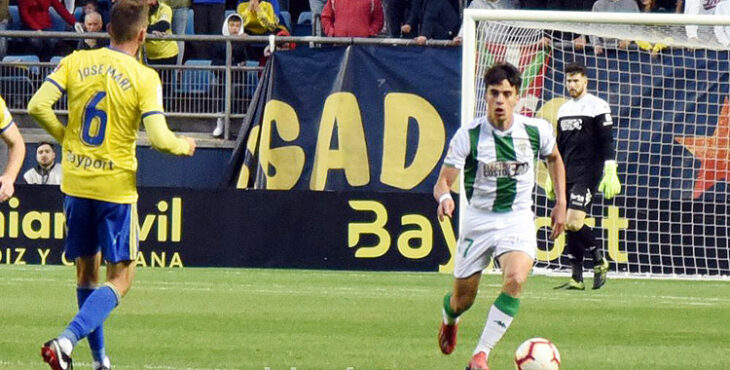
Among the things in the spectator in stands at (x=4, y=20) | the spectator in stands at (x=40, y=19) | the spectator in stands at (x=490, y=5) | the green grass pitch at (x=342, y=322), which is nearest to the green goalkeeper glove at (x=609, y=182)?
the green grass pitch at (x=342, y=322)

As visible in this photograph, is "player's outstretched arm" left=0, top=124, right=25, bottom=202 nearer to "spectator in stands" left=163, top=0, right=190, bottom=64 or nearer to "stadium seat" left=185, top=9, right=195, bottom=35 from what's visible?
"spectator in stands" left=163, top=0, right=190, bottom=64

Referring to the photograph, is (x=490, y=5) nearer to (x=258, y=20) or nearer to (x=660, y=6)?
(x=660, y=6)

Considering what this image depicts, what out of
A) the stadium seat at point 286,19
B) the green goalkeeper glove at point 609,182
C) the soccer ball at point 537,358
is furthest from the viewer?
the stadium seat at point 286,19

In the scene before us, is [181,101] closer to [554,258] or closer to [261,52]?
[261,52]

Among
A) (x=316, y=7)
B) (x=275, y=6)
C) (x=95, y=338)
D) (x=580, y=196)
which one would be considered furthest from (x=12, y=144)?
(x=316, y=7)

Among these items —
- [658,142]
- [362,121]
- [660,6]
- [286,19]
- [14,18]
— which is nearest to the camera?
[658,142]

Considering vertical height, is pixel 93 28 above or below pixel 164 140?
above

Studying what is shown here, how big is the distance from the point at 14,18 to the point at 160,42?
2.51 metres

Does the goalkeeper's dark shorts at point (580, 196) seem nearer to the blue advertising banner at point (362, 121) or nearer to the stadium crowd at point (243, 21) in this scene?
the blue advertising banner at point (362, 121)

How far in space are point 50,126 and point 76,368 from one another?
1.48 metres

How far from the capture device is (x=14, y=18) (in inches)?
842

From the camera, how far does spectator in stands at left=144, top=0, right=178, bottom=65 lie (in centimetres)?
2012

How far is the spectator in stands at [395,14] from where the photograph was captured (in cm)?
1991

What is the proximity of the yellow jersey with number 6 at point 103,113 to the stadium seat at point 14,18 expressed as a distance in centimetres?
1331
